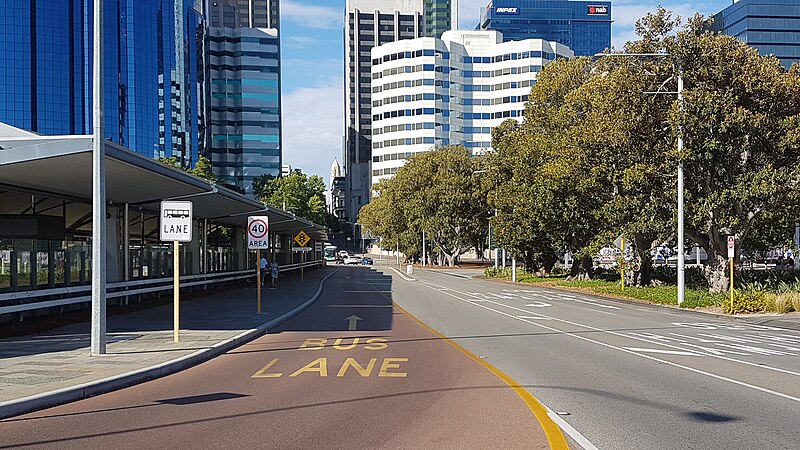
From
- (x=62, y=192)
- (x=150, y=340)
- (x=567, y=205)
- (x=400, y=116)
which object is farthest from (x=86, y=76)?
(x=150, y=340)

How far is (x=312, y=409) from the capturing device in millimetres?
9828

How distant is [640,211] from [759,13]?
417 ft

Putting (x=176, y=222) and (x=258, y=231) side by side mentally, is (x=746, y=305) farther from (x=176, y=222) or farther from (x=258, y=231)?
(x=176, y=222)

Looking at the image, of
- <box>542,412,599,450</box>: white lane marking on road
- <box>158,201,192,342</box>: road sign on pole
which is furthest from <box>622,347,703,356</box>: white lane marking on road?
<box>158,201,192,342</box>: road sign on pole

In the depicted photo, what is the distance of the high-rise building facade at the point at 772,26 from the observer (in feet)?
463

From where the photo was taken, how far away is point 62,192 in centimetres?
2362

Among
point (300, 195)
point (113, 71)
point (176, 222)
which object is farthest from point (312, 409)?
point (113, 71)

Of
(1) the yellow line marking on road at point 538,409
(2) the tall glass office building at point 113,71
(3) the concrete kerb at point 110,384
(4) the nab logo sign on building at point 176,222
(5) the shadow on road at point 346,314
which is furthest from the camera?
(2) the tall glass office building at point 113,71

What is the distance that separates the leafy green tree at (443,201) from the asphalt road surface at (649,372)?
55125 millimetres

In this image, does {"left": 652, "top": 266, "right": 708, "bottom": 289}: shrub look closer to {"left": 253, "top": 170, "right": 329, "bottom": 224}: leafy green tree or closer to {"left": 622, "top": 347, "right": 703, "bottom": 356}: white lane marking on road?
{"left": 622, "top": 347, "right": 703, "bottom": 356}: white lane marking on road

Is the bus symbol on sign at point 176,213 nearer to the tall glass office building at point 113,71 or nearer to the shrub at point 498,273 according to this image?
the shrub at point 498,273

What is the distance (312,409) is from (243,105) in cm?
13933

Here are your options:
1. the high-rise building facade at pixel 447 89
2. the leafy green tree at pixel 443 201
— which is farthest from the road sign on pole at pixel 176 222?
the high-rise building facade at pixel 447 89

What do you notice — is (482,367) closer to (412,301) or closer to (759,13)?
(412,301)
